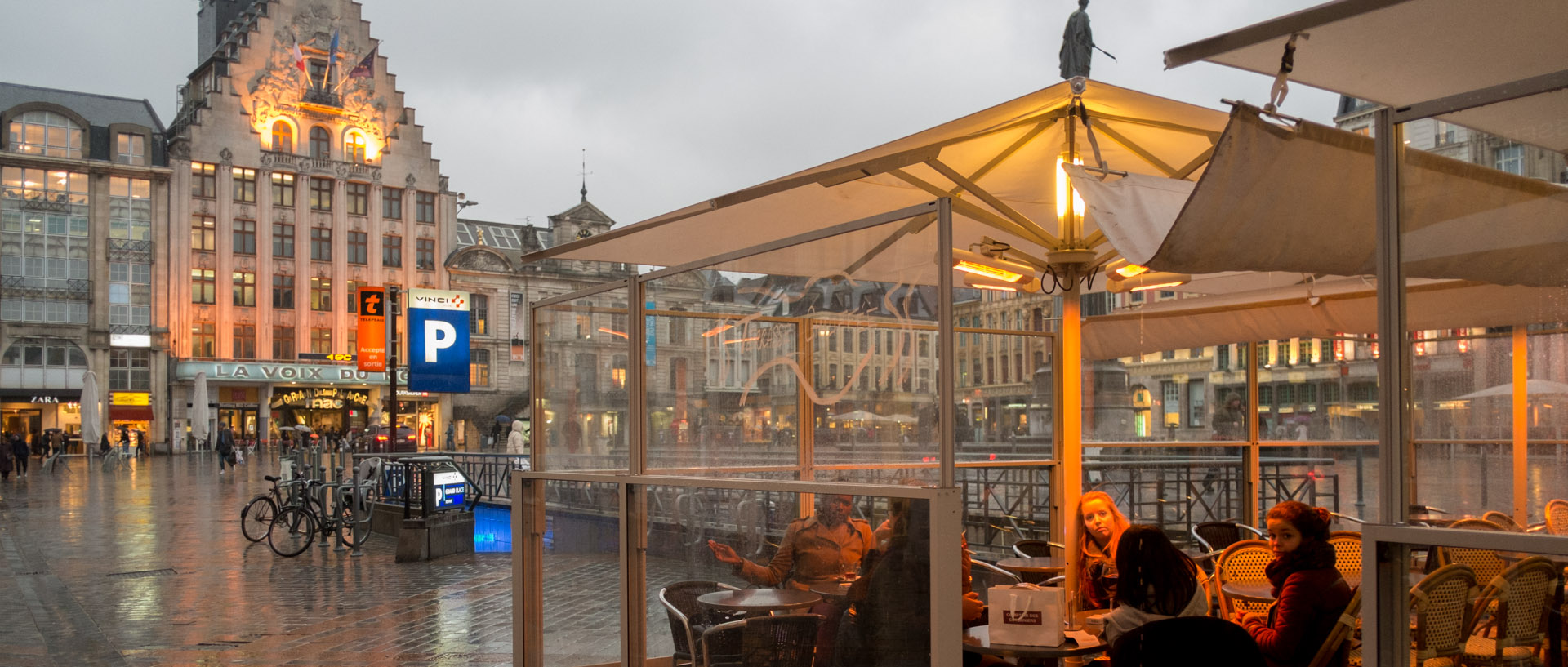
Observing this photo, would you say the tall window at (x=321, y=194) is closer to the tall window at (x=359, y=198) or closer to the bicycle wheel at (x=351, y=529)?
the tall window at (x=359, y=198)

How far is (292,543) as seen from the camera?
1470cm

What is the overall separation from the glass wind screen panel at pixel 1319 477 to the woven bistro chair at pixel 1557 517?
636 cm

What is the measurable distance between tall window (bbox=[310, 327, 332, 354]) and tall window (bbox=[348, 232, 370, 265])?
12.0 feet

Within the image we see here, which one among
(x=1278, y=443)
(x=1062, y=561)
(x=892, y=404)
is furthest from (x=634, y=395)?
(x=1278, y=443)

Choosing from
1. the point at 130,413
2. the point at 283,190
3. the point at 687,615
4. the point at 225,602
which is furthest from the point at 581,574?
the point at 283,190

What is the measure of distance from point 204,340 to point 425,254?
11103mm

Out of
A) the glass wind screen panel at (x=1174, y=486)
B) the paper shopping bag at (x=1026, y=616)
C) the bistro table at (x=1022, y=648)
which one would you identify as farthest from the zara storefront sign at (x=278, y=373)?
the paper shopping bag at (x=1026, y=616)

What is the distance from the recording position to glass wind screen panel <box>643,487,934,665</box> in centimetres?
378

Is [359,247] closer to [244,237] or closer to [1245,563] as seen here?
[244,237]

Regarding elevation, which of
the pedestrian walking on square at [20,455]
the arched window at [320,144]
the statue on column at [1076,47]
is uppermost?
the arched window at [320,144]

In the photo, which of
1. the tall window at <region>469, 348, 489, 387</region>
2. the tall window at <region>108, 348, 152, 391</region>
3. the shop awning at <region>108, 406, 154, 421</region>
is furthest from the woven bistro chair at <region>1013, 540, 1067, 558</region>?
the tall window at <region>469, 348, 489, 387</region>

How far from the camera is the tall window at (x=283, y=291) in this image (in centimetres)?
5491

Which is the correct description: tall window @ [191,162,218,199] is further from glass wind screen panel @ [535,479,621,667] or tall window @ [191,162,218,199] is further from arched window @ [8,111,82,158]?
glass wind screen panel @ [535,479,621,667]

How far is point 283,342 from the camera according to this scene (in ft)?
180
